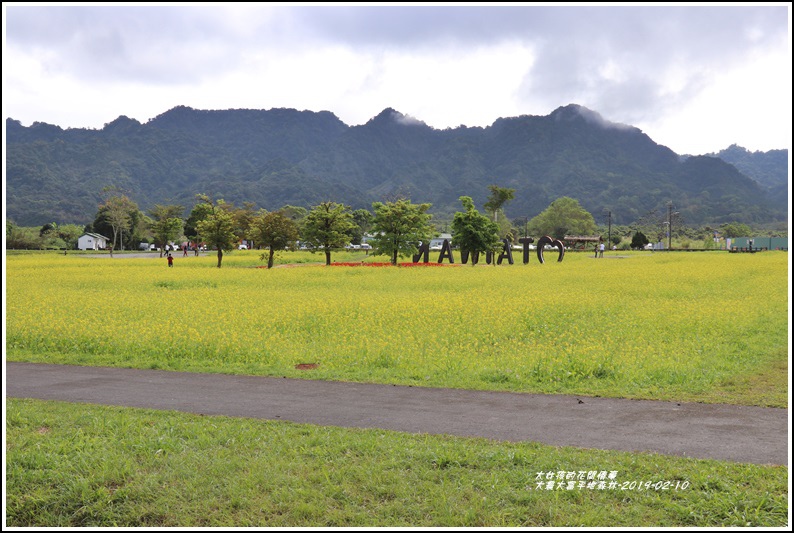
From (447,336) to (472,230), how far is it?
116ft

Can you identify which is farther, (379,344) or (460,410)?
(379,344)

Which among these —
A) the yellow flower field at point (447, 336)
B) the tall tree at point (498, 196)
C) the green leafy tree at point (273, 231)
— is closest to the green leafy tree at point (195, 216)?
the tall tree at point (498, 196)

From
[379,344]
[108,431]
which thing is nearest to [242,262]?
[379,344]

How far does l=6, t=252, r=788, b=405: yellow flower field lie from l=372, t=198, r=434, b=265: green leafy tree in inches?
984

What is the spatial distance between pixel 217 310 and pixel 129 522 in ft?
47.4

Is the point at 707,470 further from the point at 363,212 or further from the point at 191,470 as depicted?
the point at 363,212

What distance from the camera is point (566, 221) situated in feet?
471

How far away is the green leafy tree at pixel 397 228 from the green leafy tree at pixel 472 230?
9.94 feet

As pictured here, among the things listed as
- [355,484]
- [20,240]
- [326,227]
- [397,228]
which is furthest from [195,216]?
[355,484]

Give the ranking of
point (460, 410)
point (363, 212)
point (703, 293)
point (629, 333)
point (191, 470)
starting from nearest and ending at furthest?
point (191, 470) < point (460, 410) < point (629, 333) < point (703, 293) < point (363, 212)

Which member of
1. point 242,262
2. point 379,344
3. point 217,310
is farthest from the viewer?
point 242,262

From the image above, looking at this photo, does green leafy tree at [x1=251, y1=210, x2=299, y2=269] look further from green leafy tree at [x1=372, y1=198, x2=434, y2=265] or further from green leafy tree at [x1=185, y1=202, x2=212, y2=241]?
green leafy tree at [x1=185, y1=202, x2=212, y2=241]

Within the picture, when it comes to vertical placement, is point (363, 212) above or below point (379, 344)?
above

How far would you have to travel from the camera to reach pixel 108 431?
7086 millimetres
